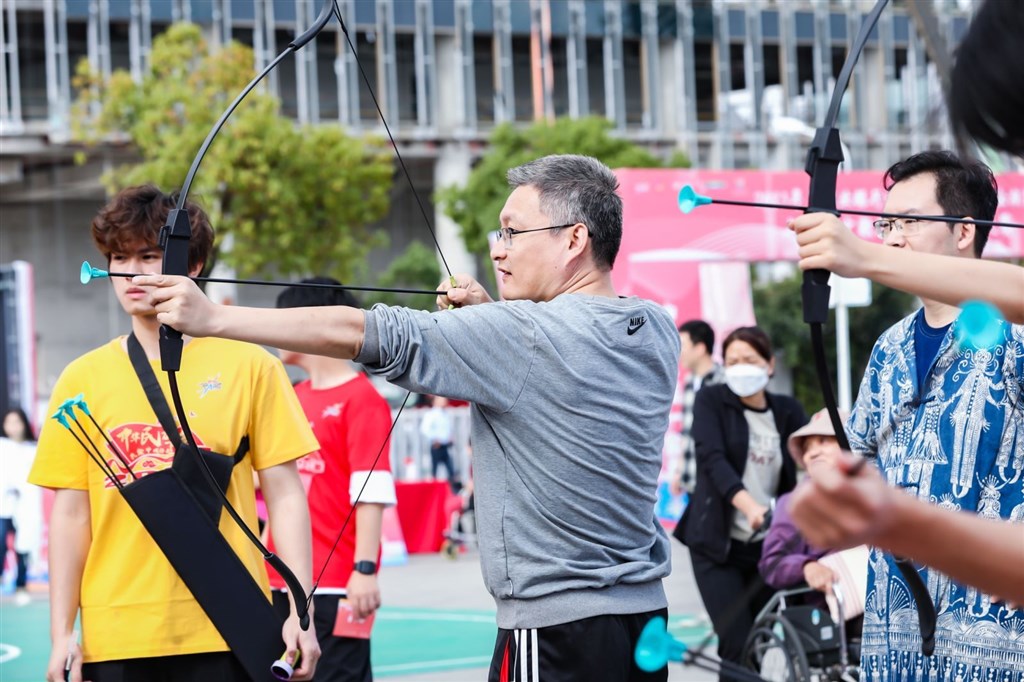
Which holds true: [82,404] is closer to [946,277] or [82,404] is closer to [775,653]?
[946,277]

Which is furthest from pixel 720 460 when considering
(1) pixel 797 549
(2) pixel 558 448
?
(2) pixel 558 448

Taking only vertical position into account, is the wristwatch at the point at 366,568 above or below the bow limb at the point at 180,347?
below

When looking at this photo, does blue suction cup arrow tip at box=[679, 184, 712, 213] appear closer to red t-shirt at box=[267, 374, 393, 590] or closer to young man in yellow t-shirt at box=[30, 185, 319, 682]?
young man in yellow t-shirt at box=[30, 185, 319, 682]

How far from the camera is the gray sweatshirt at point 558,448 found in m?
2.61

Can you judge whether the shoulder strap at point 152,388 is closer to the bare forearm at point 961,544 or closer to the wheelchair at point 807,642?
the bare forearm at point 961,544

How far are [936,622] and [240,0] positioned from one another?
31.8 meters

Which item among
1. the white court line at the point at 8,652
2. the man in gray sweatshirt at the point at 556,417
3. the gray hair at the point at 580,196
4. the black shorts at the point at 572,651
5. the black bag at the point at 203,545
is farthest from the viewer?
the white court line at the point at 8,652

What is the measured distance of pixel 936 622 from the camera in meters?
2.80

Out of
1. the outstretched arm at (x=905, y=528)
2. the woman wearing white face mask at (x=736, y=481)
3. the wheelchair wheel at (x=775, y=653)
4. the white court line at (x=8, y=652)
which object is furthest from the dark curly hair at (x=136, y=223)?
the white court line at (x=8, y=652)

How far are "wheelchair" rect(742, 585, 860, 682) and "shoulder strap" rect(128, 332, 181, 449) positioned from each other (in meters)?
2.89

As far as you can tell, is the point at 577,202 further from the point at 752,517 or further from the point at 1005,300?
the point at 752,517

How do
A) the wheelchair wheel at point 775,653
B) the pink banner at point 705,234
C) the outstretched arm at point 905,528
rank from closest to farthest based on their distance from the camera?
the outstretched arm at point 905,528, the wheelchair wheel at point 775,653, the pink banner at point 705,234

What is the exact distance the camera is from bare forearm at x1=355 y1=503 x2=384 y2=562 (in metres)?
4.20

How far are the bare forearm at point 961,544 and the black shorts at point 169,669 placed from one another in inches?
80.4
